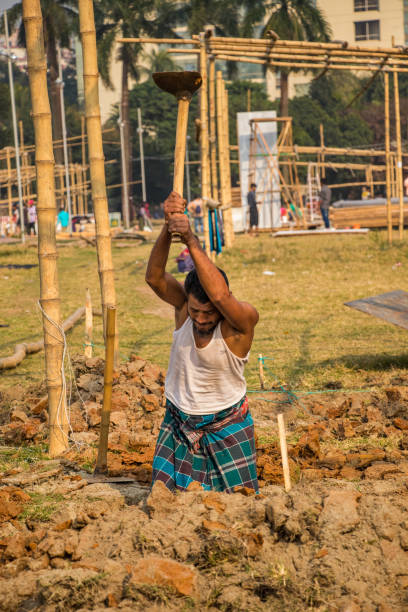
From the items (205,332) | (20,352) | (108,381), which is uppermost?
(205,332)

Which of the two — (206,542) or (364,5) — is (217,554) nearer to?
(206,542)

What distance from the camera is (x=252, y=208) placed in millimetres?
22578

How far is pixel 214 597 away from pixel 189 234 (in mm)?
1547

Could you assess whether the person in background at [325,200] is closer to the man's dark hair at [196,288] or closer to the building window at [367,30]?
the man's dark hair at [196,288]

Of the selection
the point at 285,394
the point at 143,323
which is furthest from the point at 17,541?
the point at 143,323

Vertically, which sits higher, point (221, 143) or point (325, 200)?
point (221, 143)

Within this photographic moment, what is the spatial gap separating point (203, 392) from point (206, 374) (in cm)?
9

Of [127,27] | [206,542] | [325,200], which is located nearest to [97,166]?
[206,542]

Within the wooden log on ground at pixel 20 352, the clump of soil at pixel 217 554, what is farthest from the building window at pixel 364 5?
the clump of soil at pixel 217 554

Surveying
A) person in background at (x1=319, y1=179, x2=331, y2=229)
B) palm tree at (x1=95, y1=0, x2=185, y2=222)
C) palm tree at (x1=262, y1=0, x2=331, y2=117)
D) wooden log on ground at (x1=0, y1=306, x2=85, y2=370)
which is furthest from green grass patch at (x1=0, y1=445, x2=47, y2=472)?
palm tree at (x1=95, y1=0, x2=185, y2=222)

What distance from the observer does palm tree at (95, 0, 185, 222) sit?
120 ft

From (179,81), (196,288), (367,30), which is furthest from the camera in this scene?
(367,30)

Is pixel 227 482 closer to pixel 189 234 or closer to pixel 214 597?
pixel 214 597

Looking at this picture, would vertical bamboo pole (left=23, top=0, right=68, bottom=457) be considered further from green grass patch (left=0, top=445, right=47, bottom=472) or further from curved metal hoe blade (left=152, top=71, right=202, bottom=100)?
curved metal hoe blade (left=152, top=71, right=202, bottom=100)
